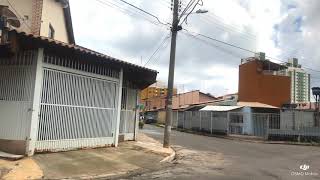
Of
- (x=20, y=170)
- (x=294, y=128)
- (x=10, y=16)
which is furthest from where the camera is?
(x=294, y=128)

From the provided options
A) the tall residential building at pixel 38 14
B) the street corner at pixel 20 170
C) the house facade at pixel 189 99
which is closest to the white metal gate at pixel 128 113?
the tall residential building at pixel 38 14

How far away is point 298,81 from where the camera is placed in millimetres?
56000

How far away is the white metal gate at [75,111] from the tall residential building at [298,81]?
34.8m

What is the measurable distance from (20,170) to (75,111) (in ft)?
15.6

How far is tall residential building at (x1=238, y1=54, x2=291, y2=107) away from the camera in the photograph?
4741 centimetres

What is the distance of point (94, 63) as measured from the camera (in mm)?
17547

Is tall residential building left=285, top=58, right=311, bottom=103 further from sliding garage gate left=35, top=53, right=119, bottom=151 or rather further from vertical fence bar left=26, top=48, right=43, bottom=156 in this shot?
vertical fence bar left=26, top=48, right=43, bottom=156

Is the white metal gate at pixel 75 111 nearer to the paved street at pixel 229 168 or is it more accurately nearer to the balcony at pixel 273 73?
the paved street at pixel 229 168

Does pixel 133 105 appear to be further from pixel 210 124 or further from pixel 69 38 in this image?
pixel 210 124

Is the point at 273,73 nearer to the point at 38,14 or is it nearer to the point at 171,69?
the point at 171,69

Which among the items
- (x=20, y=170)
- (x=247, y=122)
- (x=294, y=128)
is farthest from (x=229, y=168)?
(x=247, y=122)

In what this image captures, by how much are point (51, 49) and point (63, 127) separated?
288cm

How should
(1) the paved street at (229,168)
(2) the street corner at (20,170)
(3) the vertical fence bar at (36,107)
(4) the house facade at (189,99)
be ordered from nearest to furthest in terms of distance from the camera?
(2) the street corner at (20,170)
(1) the paved street at (229,168)
(3) the vertical fence bar at (36,107)
(4) the house facade at (189,99)

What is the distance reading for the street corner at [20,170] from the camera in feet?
38.7
